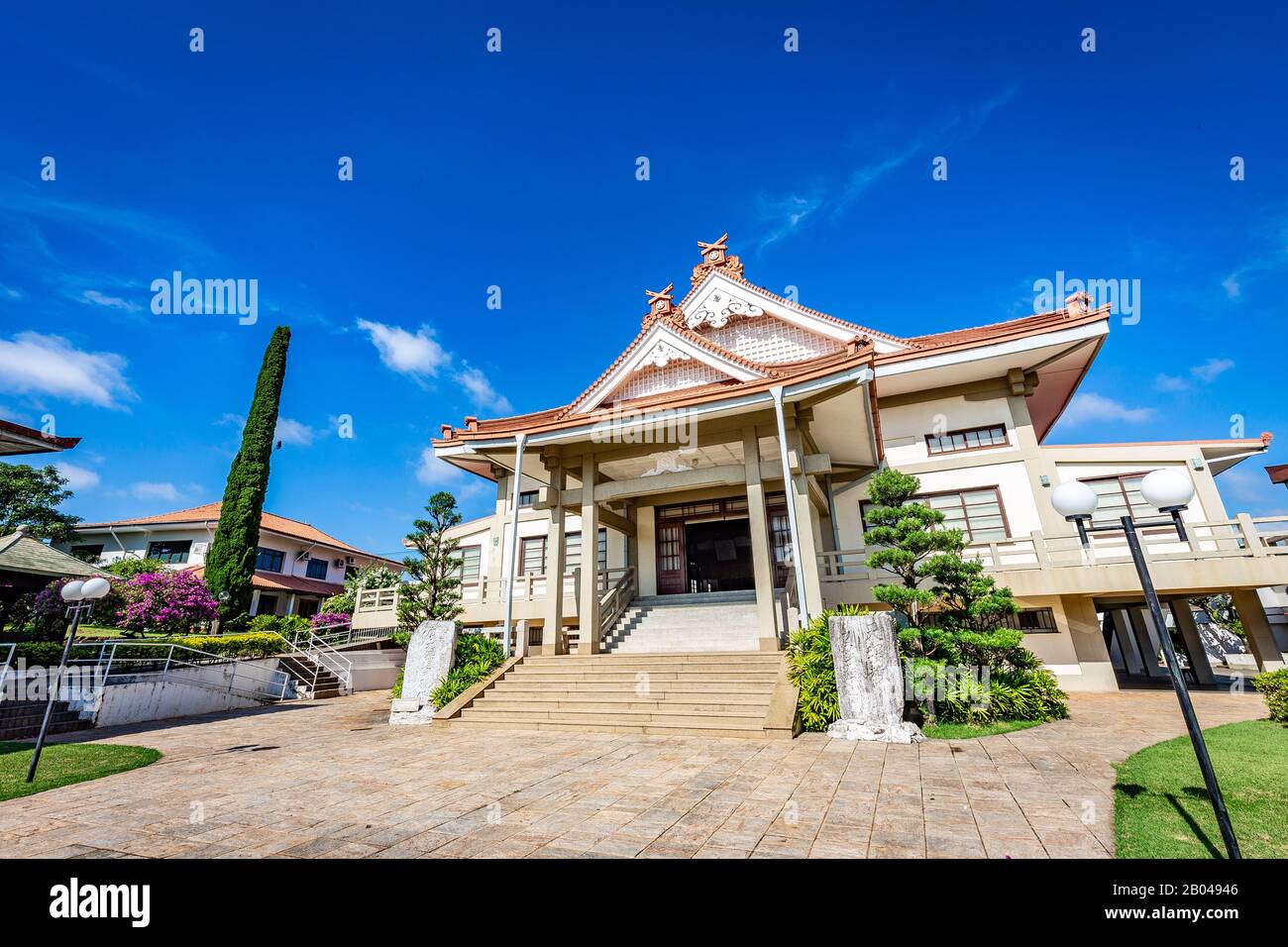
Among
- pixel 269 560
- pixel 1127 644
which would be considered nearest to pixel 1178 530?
pixel 1127 644

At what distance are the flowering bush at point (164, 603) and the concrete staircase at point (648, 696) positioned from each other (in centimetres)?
1299

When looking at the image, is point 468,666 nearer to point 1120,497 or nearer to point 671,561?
point 671,561

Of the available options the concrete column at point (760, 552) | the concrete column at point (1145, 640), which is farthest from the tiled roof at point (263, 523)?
the concrete column at point (1145, 640)

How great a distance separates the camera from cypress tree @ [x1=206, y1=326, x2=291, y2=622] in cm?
1916

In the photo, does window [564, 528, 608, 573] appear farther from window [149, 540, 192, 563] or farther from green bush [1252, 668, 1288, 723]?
window [149, 540, 192, 563]

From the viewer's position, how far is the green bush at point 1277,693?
6848 millimetres

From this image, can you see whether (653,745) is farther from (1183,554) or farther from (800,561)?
(1183,554)

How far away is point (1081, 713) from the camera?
901 cm

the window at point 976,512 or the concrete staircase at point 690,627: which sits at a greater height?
the window at point 976,512

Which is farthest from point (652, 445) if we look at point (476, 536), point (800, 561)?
point (476, 536)

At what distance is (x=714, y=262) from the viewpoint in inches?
738

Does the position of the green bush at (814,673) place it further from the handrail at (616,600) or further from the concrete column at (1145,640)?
the concrete column at (1145,640)

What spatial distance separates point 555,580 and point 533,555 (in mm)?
6202
